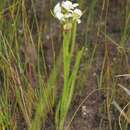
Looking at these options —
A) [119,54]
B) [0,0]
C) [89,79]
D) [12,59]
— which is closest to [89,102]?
[89,79]

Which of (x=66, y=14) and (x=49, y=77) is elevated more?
(x=66, y=14)

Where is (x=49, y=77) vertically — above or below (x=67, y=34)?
below

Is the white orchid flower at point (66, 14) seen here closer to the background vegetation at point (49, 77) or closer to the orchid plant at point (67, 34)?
the orchid plant at point (67, 34)

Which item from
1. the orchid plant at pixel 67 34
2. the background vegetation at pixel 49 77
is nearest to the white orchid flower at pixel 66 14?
the orchid plant at pixel 67 34

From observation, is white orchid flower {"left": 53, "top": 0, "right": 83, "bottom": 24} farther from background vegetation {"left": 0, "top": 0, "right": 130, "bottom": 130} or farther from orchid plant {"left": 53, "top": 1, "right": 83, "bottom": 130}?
background vegetation {"left": 0, "top": 0, "right": 130, "bottom": 130}

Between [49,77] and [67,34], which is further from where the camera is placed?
[49,77]

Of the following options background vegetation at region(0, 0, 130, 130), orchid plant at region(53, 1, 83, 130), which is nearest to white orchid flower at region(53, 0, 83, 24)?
orchid plant at region(53, 1, 83, 130)

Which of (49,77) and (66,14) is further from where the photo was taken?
(49,77)

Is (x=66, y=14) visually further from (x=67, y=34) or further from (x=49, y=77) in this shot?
(x=49, y=77)

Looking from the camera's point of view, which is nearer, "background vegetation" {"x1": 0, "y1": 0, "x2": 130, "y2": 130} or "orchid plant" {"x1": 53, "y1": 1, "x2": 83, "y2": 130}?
"orchid plant" {"x1": 53, "y1": 1, "x2": 83, "y2": 130}

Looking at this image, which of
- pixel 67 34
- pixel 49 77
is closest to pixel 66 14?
pixel 67 34

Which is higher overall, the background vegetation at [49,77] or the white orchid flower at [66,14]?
the white orchid flower at [66,14]
